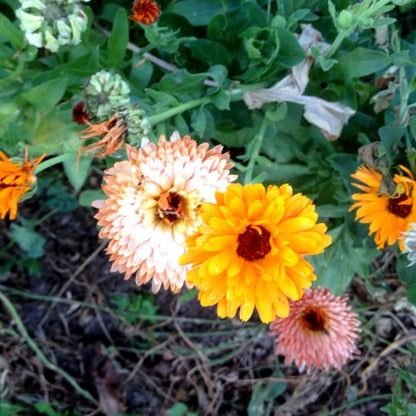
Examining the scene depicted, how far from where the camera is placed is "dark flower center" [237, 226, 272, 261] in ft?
4.09

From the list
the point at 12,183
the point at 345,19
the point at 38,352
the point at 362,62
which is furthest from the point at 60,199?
the point at 345,19

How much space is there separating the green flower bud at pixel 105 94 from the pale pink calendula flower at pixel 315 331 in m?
0.86

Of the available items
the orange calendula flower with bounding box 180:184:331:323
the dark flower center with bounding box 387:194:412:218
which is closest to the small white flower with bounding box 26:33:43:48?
the orange calendula flower with bounding box 180:184:331:323

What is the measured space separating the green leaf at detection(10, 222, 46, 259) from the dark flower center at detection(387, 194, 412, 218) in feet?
4.98

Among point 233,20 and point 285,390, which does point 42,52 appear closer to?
point 233,20

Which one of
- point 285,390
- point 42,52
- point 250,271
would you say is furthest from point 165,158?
point 285,390

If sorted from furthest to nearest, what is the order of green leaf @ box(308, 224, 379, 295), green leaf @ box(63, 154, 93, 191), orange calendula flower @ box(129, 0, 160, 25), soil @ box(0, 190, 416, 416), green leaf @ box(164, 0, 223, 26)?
soil @ box(0, 190, 416, 416) → green leaf @ box(308, 224, 379, 295) → green leaf @ box(164, 0, 223, 26) → green leaf @ box(63, 154, 93, 191) → orange calendula flower @ box(129, 0, 160, 25)

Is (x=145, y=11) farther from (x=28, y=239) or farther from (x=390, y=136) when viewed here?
(x=28, y=239)

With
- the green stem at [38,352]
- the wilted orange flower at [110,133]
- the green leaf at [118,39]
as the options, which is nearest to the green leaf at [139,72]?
the green leaf at [118,39]

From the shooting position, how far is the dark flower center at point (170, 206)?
1338 mm

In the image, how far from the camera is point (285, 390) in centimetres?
242

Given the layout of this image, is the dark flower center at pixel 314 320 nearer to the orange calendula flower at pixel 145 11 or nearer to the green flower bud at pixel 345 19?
the green flower bud at pixel 345 19

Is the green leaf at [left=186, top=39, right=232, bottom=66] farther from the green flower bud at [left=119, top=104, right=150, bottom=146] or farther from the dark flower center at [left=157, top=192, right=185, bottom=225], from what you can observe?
the dark flower center at [left=157, top=192, right=185, bottom=225]

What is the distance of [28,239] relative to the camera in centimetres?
245
